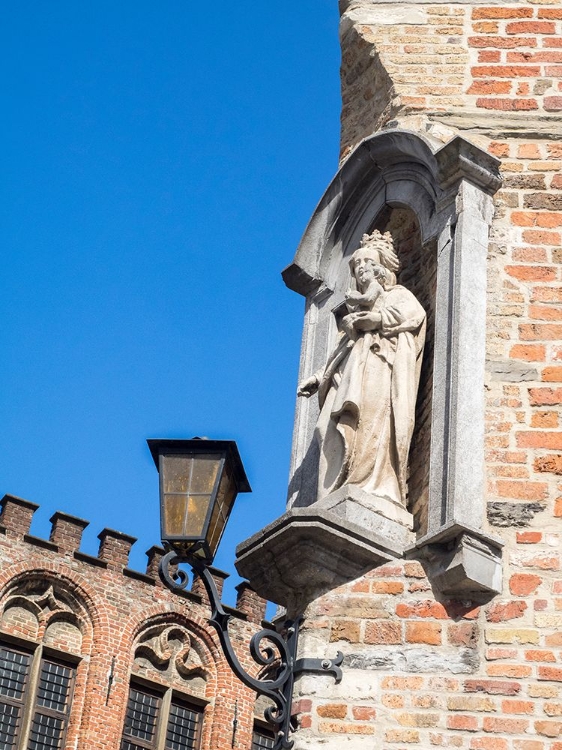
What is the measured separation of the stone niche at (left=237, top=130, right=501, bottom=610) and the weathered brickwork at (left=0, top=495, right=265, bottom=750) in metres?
16.8

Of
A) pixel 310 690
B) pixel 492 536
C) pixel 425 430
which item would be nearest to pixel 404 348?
pixel 425 430

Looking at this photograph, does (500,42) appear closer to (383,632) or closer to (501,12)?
(501,12)

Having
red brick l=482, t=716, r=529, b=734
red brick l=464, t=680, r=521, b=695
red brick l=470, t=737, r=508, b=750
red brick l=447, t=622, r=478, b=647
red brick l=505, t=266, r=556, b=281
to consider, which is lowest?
red brick l=470, t=737, r=508, b=750

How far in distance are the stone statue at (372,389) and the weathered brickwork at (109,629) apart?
17465mm

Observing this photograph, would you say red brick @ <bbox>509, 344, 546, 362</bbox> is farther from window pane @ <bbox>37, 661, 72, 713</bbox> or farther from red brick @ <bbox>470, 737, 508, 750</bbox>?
window pane @ <bbox>37, 661, 72, 713</bbox>

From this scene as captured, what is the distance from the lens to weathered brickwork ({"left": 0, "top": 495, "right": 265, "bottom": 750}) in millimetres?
25391

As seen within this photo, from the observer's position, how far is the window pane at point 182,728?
26.2 metres

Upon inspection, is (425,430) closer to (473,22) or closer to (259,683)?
(259,683)

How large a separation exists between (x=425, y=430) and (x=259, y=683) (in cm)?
163

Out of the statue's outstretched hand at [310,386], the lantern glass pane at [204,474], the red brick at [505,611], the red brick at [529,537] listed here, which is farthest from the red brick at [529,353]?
the lantern glass pane at [204,474]

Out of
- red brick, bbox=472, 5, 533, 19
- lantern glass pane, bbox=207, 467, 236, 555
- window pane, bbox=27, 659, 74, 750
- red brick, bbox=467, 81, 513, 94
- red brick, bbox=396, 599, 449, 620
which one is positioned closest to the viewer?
red brick, bbox=396, 599, 449, 620

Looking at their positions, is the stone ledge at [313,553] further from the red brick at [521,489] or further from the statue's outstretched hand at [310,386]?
the statue's outstretched hand at [310,386]

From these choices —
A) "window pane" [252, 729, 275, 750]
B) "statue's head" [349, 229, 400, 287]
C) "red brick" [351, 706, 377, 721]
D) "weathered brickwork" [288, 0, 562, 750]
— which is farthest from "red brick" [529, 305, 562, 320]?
"window pane" [252, 729, 275, 750]

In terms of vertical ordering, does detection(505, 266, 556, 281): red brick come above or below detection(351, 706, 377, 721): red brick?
above
